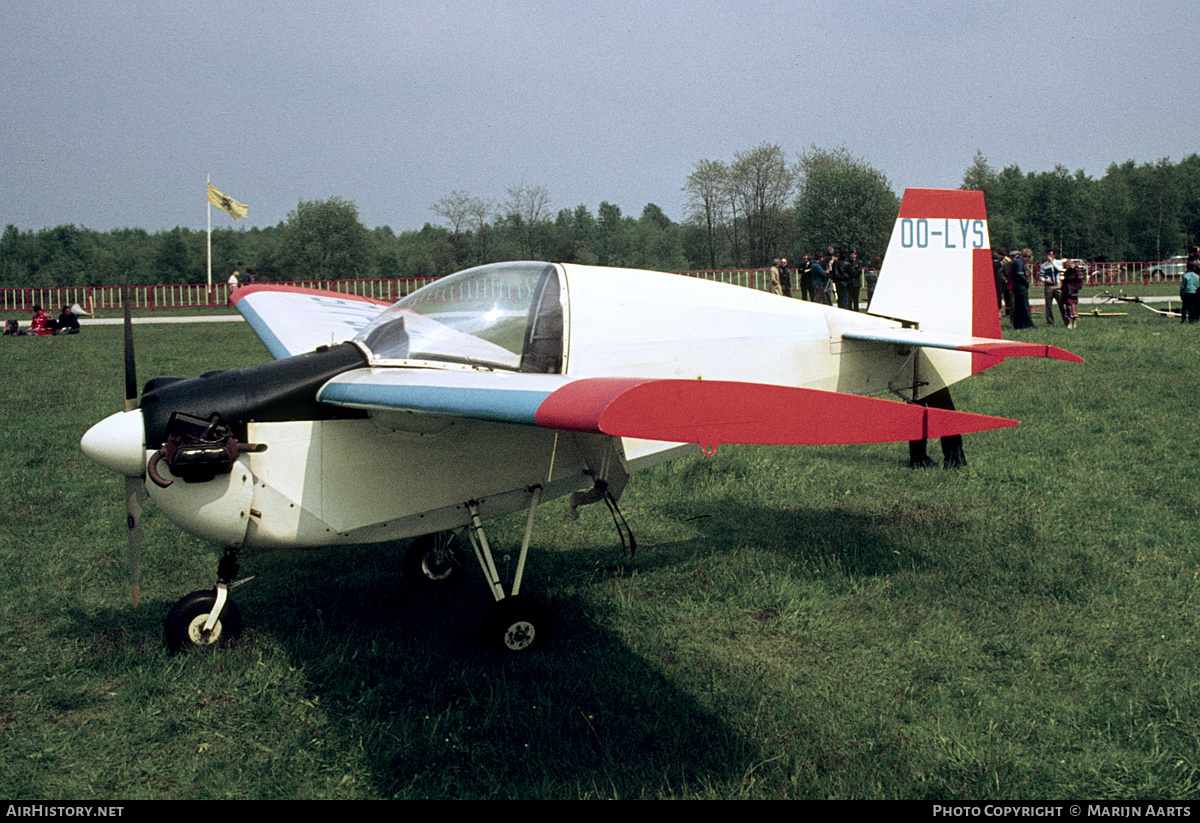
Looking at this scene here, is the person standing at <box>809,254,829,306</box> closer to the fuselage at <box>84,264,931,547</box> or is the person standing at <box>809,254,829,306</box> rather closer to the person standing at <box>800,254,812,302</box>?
the person standing at <box>800,254,812,302</box>

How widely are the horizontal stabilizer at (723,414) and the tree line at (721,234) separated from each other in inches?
1861

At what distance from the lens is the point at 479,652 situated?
173 inches

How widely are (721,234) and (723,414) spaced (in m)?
72.8

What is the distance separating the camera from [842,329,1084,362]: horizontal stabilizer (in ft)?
14.3

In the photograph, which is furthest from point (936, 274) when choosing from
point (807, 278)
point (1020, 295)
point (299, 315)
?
point (807, 278)

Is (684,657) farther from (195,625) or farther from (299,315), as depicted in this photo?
(299,315)

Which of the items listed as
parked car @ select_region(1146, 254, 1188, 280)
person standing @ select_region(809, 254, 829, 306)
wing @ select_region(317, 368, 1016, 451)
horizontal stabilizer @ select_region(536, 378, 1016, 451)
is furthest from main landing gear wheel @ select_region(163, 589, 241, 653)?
parked car @ select_region(1146, 254, 1188, 280)

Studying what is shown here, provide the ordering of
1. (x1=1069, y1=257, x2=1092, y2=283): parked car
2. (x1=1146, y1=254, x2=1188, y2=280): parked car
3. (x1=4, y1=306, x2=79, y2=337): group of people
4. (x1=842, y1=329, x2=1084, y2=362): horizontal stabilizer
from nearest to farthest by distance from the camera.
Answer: (x1=842, y1=329, x2=1084, y2=362): horizontal stabilizer, (x1=1069, y1=257, x2=1092, y2=283): parked car, (x1=4, y1=306, x2=79, y2=337): group of people, (x1=1146, y1=254, x2=1188, y2=280): parked car

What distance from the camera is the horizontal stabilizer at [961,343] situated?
4363mm

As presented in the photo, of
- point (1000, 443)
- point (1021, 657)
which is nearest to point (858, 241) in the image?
point (1000, 443)

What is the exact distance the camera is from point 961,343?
5047 millimetres
